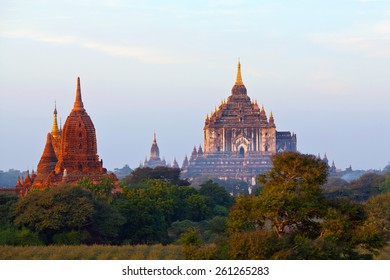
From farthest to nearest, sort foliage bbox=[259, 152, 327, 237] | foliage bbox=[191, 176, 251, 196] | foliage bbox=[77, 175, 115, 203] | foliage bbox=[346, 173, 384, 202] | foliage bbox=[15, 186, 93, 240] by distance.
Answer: foliage bbox=[191, 176, 251, 196] < foliage bbox=[346, 173, 384, 202] < foliage bbox=[77, 175, 115, 203] < foliage bbox=[15, 186, 93, 240] < foliage bbox=[259, 152, 327, 237]

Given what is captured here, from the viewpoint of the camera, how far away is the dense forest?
36.0m

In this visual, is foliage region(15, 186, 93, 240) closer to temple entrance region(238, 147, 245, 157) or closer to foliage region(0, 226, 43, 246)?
foliage region(0, 226, 43, 246)

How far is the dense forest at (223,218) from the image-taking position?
36.0 m

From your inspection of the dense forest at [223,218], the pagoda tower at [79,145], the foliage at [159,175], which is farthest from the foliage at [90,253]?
the foliage at [159,175]

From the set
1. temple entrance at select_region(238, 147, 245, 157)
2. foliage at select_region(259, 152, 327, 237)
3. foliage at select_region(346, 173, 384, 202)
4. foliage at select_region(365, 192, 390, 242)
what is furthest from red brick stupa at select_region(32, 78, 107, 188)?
temple entrance at select_region(238, 147, 245, 157)

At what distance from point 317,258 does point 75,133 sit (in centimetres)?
5527

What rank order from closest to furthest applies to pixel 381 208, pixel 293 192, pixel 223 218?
pixel 293 192
pixel 223 218
pixel 381 208

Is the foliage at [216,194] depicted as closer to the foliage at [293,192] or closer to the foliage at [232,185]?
the foliage at [293,192]

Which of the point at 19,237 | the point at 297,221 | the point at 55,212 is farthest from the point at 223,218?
the point at 297,221

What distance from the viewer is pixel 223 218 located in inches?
2340

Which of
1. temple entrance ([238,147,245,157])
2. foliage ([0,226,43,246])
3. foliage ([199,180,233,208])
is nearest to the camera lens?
foliage ([0,226,43,246])

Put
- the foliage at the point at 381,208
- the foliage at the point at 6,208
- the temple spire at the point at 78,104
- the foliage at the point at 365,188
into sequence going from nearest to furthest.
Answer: the foliage at the point at 6,208 → the foliage at the point at 381,208 → the temple spire at the point at 78,104 → the foliage at the point at 365,188

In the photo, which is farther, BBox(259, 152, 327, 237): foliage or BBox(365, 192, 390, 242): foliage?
BBox(365, 192, 390, 242): foliage

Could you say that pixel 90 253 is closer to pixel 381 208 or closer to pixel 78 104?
pixel 381 208
